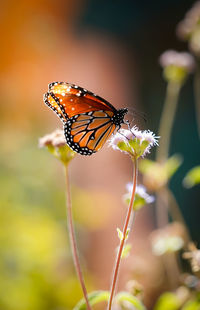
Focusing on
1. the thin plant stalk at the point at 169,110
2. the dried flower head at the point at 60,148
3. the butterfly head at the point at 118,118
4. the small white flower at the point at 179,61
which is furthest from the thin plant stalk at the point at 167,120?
the dried flower head at the point at 60,148

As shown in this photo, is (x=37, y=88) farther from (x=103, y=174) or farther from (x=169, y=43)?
(x=169, y=43)

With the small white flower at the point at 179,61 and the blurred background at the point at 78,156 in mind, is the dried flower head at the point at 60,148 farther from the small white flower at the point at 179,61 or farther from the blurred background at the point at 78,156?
the small white flower at the point at 179,61

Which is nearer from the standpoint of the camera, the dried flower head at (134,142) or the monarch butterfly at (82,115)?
the dried flower head at (134,142)

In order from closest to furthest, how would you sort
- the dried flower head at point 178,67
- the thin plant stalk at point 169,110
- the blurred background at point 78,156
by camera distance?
the dried flower head at point 178,67 < the blurred background at point 78,156 < the thin plant stalk at point 169,110

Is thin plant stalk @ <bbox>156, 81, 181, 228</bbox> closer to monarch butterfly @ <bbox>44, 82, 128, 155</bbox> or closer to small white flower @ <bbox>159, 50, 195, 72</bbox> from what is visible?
small white flower @ <bbox>159, 50, 195, 72</bbox>

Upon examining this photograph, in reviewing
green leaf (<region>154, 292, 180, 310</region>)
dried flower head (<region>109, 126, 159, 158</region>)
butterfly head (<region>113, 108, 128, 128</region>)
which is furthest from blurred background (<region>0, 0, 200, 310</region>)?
dried flower head (<region>109, 126, 159, 158</region>)

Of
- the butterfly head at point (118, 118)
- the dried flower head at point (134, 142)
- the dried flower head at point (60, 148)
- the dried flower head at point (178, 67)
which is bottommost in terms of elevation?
the dried flower head at point (134, 142)
